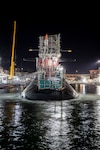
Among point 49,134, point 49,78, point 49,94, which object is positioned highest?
point 49,78

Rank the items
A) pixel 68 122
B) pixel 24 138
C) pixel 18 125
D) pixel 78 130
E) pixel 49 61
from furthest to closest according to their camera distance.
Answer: pixel 49 61
pixel 68 122
pixel 18 125
pixel 78 130
pixel 24 138

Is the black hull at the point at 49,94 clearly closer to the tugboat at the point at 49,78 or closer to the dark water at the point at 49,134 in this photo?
the tugboat at the point at 49,78

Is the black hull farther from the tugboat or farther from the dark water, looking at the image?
the dark water

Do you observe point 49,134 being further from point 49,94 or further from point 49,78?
point 49,78

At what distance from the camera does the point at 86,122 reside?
2745cm

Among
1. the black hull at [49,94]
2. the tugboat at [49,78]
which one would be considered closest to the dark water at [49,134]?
the black hull at [49,94]

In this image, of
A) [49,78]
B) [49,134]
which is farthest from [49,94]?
[49,134]

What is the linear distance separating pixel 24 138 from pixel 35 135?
135cm

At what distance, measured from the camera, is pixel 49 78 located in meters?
63.3

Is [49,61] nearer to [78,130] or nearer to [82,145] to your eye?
[78,130]

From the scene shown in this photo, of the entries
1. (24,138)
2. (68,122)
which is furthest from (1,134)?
(68,122)

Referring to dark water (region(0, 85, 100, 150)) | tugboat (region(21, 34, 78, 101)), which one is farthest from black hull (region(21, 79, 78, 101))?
dark water (region(0, 85, 100, 150))

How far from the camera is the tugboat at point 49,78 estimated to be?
5703 cm

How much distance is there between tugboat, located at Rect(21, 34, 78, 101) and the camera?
57.0 metres
